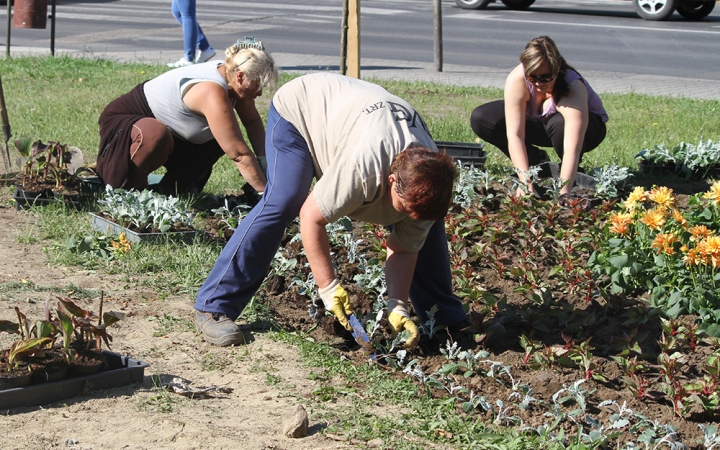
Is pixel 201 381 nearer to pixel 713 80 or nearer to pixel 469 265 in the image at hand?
Result: pixel 469 265

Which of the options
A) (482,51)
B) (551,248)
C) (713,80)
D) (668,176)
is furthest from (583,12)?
(551,248)

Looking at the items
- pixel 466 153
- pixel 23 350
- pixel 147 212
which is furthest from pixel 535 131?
pixel 23 350

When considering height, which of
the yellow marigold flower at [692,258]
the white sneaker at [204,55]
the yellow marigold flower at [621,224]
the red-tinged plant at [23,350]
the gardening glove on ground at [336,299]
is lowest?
the red-tinged plant at [23,350]

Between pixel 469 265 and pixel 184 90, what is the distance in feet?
6.37

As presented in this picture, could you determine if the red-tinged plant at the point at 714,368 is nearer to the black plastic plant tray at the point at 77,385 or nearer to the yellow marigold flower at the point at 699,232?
the yellow marigold flower at the point at 699,232

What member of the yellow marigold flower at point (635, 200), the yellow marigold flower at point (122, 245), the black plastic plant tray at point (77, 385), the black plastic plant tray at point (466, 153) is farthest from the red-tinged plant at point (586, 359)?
the black plastic plant tray at point (466, 153)

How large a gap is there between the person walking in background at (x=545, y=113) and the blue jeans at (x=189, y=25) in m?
6.02

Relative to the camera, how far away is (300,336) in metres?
3.77

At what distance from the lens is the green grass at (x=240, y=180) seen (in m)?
3.05

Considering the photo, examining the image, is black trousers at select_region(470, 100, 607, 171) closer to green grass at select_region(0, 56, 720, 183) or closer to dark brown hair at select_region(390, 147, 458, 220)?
green grass at select_region(0, 56, 720, 183)

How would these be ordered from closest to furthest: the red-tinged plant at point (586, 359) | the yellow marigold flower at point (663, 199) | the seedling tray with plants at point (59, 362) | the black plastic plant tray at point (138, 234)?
the seedling tray with plants at point (59, 362), the red-tinged plant at point (586, 359), the yellow marigold flower at point (663, 199), the black plastic plant tray at point (138, 234)

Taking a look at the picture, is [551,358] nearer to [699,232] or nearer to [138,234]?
[699,232]

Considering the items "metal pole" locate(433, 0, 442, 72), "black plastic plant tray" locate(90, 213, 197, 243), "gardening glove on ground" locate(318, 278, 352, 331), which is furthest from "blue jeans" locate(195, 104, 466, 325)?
"metal pole" locate(433, 0, 442, 72)

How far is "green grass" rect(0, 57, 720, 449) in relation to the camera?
3053mm
